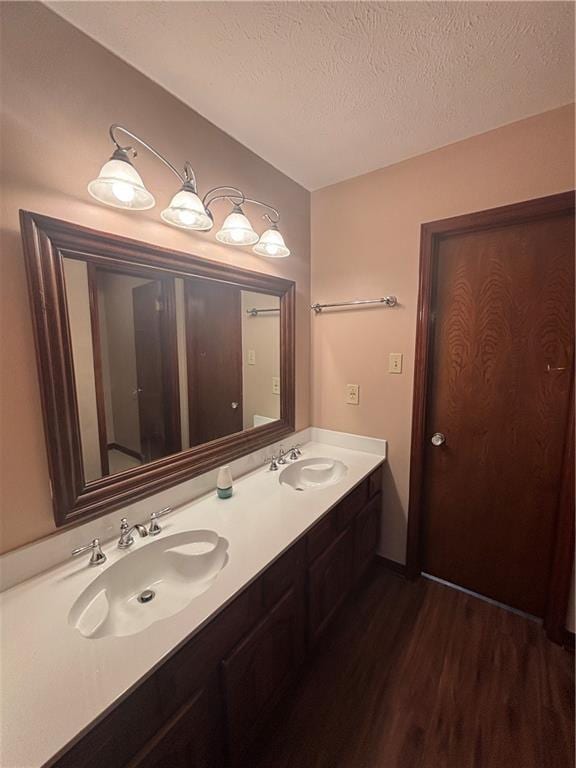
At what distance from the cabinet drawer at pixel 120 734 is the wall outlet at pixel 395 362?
5.41 ft

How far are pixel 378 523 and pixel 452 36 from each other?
222cm

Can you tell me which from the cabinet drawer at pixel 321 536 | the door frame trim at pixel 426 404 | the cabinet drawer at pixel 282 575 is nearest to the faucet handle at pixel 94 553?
the cabinet drawer at pixel 282 575

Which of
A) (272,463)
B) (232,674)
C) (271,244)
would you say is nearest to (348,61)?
(271,244)

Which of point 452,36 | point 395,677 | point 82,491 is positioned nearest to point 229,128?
point 452,36

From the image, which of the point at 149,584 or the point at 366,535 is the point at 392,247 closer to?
the point at 366,535

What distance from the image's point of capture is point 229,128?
1440mm

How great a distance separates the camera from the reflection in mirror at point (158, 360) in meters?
1.07

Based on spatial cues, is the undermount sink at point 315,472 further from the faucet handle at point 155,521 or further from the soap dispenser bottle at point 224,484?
the faucet handle at point 155,521

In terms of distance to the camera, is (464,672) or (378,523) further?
(378,523)

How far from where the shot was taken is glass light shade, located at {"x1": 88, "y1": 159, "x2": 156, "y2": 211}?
914mm

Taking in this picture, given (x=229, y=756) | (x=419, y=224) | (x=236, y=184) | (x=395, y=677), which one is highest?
(x=236, y=184)

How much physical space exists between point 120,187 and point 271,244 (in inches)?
28.5

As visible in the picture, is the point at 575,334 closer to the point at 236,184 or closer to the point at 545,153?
the point at 545,153

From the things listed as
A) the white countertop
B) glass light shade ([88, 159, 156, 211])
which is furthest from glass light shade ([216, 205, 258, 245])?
the white countertop
